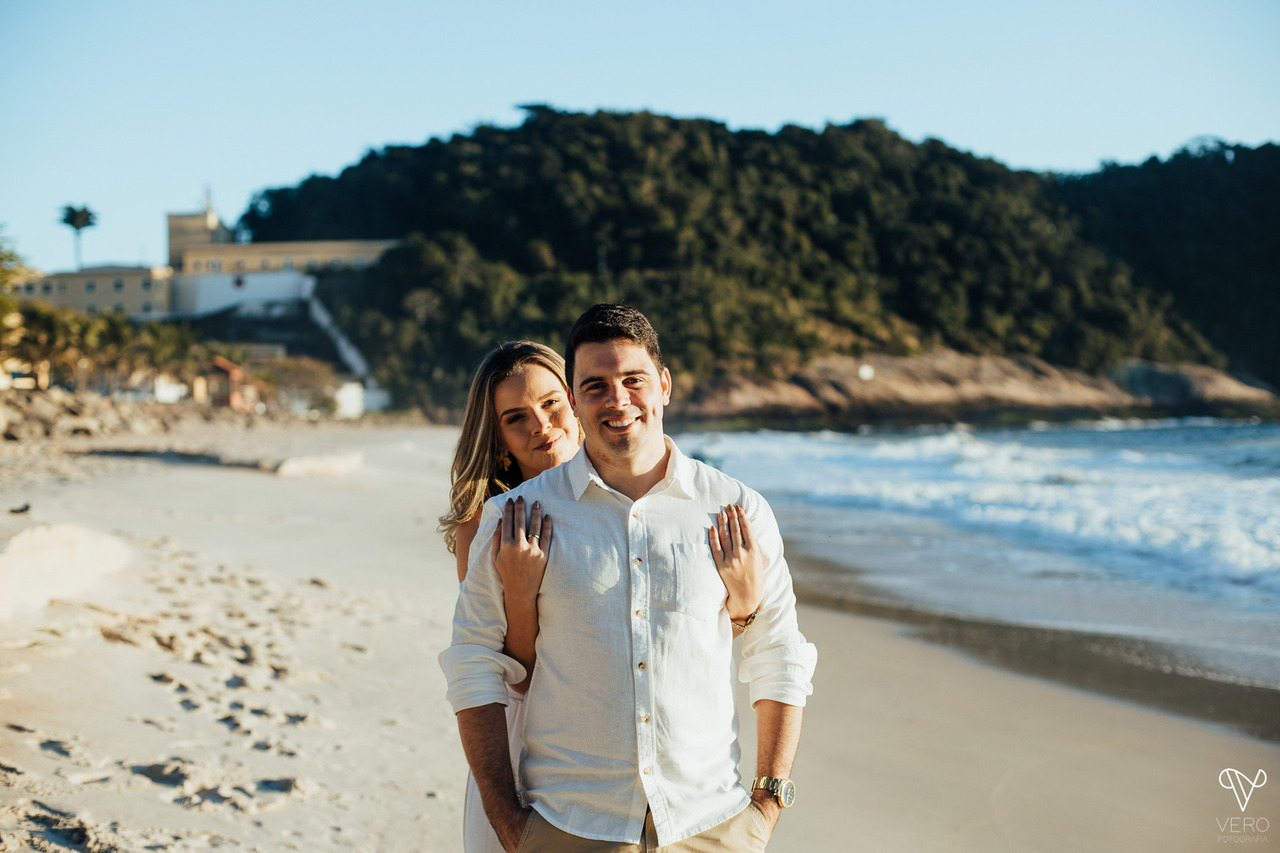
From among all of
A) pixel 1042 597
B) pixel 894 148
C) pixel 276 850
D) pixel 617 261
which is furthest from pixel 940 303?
pixel 276 850

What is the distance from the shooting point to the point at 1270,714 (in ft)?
15.7

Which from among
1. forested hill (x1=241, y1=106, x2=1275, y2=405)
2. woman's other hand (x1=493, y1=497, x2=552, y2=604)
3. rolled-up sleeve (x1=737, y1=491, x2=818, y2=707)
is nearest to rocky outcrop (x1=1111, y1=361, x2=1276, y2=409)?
forested hill (x1=241, y1=106, x2=1275, y2=405)

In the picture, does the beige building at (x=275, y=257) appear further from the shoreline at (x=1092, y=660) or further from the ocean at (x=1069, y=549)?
the shoreline at (x=1092, y=660)

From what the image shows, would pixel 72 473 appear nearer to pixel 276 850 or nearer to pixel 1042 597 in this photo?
pixel 276 850

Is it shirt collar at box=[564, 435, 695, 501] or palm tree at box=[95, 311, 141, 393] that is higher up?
shirt collar at box=[564, 435, 695, 501]

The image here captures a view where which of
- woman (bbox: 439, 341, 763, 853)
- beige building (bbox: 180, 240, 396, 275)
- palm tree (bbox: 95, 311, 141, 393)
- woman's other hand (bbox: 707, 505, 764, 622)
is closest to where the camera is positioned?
woman's other hand (bbox: 707, 505, 764, 622)

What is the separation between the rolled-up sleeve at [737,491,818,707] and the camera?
1.85 meters

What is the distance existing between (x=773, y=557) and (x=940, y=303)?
72148mm

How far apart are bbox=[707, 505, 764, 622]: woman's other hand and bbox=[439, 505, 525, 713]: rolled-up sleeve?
0.44 m

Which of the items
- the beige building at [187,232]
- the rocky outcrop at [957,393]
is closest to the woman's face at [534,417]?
the rocky outcrop at [957,393]

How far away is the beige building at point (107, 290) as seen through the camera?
6088 centimetres

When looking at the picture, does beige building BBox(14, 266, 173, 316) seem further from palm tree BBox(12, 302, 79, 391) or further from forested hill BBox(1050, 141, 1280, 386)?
forested hill BBox(1050, 141, 1280, 386)

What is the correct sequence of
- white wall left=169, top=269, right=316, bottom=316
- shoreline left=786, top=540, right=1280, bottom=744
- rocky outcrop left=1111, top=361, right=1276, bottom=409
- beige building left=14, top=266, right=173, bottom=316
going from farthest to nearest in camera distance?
rocky outcrop left=1111, top=361, right=1276, bottom=409
white wall left=169, top=269, right=316, bottom=316
beige building left=14, top=266, right=173, bottom=316
shoreline left=786, top=540, right=1280, bottom=744

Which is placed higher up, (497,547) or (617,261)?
(617,261)
